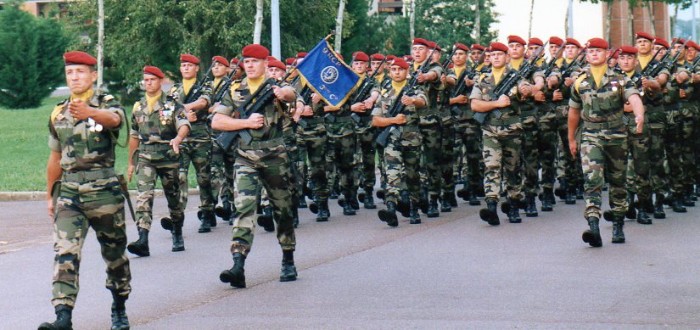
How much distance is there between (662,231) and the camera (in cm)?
1416

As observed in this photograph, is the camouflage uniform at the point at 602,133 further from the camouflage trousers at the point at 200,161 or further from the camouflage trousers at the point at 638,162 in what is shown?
the camouflage trousers at the point at 200,161

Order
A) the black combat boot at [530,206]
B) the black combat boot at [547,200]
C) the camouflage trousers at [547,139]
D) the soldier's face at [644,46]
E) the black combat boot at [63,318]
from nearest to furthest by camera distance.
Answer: the black combat boot at [63,318] → the soldier's face at [644,46] → the black combat boot at [530,206] → the black combat boot at [547,200] → the camouflage trousers at [547,139]

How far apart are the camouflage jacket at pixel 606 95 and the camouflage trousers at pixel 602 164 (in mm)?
149

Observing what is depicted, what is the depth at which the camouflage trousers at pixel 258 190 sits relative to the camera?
35.0 ft

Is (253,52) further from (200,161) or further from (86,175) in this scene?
(200,161)

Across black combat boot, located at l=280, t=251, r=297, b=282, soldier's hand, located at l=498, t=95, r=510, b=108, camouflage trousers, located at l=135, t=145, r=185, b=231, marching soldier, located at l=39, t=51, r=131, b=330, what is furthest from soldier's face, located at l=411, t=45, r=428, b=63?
marching soldier, located at l=39, t=51, r=131, b=330

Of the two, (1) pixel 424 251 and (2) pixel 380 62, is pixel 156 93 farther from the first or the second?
(2) pixel 380 62

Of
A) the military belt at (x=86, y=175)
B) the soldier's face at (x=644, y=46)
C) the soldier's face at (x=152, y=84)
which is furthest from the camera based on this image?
the soldier's face at (x=644, y=46)

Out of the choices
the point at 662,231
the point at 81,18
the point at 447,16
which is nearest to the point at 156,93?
the point at 662,231

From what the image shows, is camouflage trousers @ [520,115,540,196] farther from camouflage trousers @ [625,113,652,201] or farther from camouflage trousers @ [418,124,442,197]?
camouflage trousers @ [625,113,652,201]

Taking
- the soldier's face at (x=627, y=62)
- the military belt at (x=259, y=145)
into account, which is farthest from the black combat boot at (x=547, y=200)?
the military belt at (x=259, y=145)

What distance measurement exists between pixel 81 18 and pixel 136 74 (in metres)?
8.61

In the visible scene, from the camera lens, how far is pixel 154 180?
520 inches

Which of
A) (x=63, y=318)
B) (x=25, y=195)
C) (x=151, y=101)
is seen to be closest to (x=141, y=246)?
(x=151, y=101)
